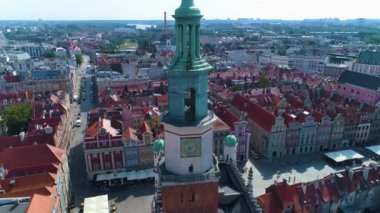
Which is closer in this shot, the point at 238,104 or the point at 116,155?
the point at 116,155

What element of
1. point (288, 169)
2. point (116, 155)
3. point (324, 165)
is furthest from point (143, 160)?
point (324, 165)

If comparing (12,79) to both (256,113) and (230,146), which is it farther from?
(230,146)

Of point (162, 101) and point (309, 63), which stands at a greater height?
point (309, 63)

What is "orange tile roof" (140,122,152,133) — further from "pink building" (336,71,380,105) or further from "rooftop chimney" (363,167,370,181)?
"pink building" (336,71,380,105)

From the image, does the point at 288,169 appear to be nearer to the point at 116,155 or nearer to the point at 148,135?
the point at 148,135

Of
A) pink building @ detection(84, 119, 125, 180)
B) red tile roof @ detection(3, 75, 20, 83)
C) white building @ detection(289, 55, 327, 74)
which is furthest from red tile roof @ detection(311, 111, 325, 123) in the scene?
red tile roof @ detection(3, 75, 20, 83)

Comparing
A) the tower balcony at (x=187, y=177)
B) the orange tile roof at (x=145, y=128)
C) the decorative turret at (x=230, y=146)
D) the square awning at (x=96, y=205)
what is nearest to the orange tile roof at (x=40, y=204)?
the square awning at (x=96, y=205)

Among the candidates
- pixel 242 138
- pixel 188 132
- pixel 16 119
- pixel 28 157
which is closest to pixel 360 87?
pixel 242 138
